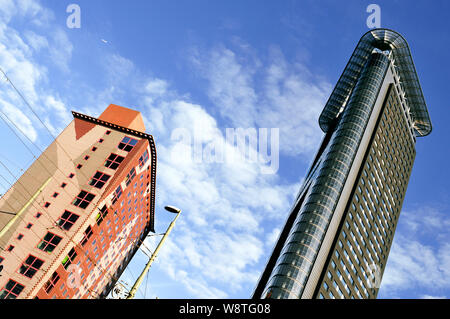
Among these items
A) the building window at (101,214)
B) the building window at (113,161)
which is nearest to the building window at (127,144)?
the building window at (113,161)

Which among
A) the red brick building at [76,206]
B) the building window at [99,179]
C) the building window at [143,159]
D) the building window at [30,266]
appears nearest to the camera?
the building window at [30,266]


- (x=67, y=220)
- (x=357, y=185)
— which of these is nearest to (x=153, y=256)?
(x=67, y=220)

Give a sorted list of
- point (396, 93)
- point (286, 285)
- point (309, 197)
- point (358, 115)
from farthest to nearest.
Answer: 1. point (396, 93)
2. point (358, 115)
3. point (309, 197)
4. point (286, 285)

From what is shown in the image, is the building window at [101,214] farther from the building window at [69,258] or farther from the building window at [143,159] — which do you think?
the building window at [143,159]

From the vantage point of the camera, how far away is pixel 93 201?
214 feet

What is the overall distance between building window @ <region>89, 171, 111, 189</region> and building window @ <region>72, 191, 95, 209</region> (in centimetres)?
228

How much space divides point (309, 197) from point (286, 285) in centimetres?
2619

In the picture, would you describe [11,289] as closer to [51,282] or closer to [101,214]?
[51,282]

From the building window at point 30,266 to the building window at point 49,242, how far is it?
1.99m

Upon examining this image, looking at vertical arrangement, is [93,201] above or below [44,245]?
above

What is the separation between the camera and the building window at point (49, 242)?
58688mm

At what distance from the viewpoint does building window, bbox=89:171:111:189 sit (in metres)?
67.3
